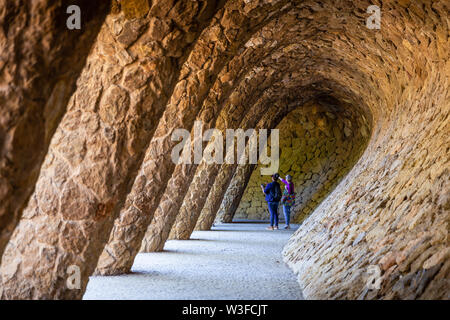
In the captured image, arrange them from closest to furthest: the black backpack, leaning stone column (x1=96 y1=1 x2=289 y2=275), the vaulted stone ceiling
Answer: the vaulted stone ceiling, leaning stone column (x1=96 y1=1 x2=289 y2=275), the black backpack

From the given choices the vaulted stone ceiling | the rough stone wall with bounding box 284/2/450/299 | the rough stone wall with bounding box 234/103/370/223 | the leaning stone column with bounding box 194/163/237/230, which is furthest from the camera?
the rough stone wall with bounding box 234/103/370/223

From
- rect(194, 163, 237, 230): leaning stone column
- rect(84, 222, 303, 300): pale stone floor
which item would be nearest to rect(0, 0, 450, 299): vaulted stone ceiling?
rect(84, 222, 303, 300): pale stone floor

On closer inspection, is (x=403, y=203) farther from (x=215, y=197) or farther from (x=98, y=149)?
(x=215, y=197)

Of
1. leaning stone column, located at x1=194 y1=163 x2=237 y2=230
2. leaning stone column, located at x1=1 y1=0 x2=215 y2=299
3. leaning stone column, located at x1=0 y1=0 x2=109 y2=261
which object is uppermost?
leaning stone column, located at x1=194 y1=163 x2=237 y2=230

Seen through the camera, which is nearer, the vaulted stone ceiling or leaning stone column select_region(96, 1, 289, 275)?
the vaulted stone ceiling

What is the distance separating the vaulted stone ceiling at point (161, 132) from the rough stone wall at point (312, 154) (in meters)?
7.91

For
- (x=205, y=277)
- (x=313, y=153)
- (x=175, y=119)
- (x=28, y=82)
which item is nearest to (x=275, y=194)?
(x=313, y=153)

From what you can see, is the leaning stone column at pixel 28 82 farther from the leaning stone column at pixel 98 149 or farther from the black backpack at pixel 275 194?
the black backpack at pixel 275 194

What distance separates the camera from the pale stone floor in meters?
4.52

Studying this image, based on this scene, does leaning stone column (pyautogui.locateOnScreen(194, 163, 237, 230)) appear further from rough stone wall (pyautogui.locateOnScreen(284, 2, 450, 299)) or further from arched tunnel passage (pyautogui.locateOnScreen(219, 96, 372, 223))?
rough stone wall (pyautogui.locateOnScreen(284, 2, 450, 299))

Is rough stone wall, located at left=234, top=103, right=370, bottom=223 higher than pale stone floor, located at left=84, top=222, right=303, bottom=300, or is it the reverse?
rough stone wall, located at left=234, top=103, right=370, bottom=223

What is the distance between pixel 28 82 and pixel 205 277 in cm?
383

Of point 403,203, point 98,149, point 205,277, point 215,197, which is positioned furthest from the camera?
point 215,197

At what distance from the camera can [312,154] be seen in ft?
56.1
